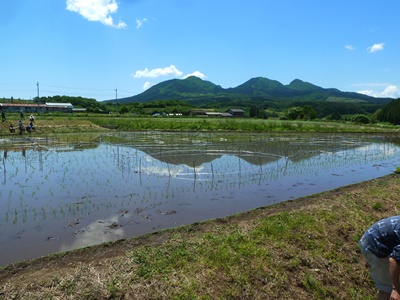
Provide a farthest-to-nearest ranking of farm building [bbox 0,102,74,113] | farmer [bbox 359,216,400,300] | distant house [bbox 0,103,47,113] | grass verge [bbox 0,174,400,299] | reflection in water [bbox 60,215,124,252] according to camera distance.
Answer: farm building [bbox 0,102,74,113] < distant house [bbox 0,103,47,113] < reflection in water [bbox 60,215,124,252] < grass verge [bbox 0,174,400,299] < farmer [bbox 359,216,400,300]

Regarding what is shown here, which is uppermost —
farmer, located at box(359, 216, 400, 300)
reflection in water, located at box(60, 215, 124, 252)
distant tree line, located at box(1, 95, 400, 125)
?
distant tree line, located at box(1, 95, 400, 125)

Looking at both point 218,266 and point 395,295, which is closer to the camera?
point 395,295

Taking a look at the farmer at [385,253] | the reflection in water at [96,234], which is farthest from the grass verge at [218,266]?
the farmer at [385,253]

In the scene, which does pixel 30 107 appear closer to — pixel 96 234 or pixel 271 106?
pixel 96 234

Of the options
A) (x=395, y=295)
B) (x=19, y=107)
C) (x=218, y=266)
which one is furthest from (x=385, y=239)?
(x=19, y=107)

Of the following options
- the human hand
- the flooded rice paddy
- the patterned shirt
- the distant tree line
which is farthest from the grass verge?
the distant tree line

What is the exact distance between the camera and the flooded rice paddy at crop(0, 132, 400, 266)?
6051 mm

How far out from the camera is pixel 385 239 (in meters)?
2.76

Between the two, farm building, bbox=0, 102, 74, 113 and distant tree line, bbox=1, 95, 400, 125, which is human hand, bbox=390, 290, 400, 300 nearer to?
distant tree line, bbox=1, 95, 400, 125

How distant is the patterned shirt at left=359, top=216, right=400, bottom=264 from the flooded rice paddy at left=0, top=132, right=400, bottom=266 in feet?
13.7

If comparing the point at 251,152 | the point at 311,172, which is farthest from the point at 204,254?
the point at 251,152

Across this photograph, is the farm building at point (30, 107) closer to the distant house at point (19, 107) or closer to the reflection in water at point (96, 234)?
the distant house at point (19, 107)

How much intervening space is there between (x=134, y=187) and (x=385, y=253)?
24.7ft

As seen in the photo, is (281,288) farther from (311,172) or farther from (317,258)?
(311,172)
